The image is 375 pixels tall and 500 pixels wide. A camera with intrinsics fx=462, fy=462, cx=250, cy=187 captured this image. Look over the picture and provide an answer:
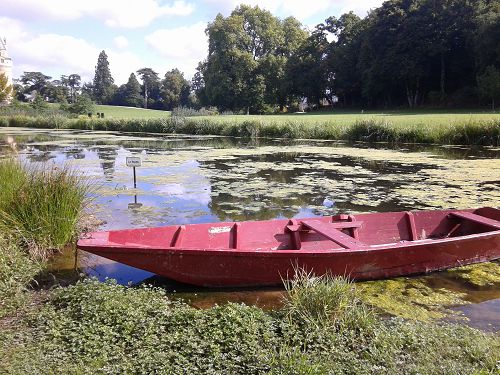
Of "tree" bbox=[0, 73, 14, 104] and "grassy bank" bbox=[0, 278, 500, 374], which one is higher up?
"tree" bbox=[0, 73, 14, 104]

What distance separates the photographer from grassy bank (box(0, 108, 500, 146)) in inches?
674

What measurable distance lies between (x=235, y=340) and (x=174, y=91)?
79.6 m

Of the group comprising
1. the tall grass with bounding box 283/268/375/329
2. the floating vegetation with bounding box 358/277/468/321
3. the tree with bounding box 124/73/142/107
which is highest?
the tree with bounding box 124/73/142/107

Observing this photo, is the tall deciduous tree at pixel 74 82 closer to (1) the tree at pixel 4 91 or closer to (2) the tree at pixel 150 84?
(2) the tree at pixel 150 84

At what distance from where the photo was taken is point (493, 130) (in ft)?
53.8

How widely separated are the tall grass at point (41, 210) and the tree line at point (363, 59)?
31122 mm

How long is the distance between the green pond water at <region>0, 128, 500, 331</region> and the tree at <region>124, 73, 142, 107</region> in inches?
2716

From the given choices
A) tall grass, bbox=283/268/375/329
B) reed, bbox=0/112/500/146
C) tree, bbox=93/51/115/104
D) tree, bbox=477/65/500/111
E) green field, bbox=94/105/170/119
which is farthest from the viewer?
tree, bbox=93/51/115/104

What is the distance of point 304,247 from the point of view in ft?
17.3

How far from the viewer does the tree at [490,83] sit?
99.3 ft

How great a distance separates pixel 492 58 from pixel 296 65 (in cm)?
1946

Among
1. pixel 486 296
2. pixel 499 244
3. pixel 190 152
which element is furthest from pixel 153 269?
pixel 190 152

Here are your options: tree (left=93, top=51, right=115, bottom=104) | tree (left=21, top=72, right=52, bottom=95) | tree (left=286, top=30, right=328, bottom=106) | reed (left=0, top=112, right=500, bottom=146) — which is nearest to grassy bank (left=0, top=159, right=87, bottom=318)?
reed (left=0, top=112, right=500, bottom=146)

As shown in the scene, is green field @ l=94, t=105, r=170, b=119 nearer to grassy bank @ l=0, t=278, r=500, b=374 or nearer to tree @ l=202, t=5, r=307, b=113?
tree @ l=202, t=5, r=307, b=113
